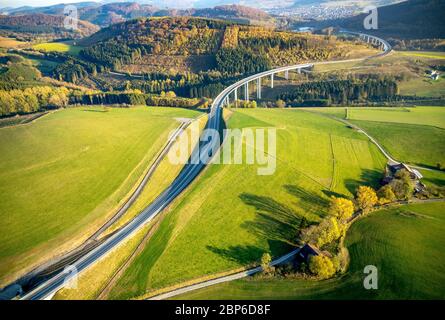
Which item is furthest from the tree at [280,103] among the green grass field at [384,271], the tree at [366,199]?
the green grass field at [384,271]

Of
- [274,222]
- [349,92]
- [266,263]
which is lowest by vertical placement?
[266,263]

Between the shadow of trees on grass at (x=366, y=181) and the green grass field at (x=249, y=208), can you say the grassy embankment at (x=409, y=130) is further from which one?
the shadow of trees on grass at (x=366, y=181)

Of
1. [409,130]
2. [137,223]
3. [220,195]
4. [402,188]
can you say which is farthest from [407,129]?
[137,223]

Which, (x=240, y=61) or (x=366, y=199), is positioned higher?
(x=240, y=61)

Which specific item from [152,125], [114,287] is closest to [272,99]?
[152,125]

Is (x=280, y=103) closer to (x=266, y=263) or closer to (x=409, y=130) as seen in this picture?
(x=409, y=130)

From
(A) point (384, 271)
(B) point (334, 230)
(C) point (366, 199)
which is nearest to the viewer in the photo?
(A) point (384, 271)

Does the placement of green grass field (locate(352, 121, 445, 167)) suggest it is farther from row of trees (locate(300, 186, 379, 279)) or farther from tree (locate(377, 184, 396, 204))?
row of trees (locate(300, 186, 379, 279))
